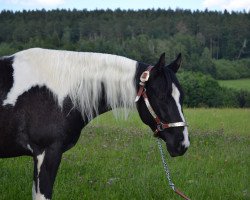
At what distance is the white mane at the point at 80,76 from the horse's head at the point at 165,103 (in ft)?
0.61

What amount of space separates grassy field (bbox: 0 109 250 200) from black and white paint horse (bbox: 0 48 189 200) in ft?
5.64

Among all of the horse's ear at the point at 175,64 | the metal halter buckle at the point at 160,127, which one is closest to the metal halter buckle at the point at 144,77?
the horse's ear at the point at 175,64

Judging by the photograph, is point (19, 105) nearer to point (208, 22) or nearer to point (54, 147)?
point (54, 147)

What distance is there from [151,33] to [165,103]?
9240cm

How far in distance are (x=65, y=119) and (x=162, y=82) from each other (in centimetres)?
99

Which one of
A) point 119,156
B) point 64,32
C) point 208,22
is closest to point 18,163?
point 119,156

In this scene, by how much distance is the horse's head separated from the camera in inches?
130

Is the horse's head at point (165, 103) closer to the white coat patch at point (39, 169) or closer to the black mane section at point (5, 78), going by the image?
the white coat patch at point (39, 169)

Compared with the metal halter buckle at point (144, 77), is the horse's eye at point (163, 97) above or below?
below

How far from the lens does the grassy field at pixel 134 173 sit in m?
5.05

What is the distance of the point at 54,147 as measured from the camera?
3.28 metres

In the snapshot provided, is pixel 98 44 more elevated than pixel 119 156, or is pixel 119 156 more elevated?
pixel 119 156

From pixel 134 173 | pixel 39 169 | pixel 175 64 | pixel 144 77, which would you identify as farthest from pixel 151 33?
pixel 39 169

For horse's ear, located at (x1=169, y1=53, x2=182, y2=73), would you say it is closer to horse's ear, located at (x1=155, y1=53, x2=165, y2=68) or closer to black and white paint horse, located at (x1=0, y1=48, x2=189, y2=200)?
black and white paint horse, located at (x1=0, y1=48, x2=189, y2=200)
